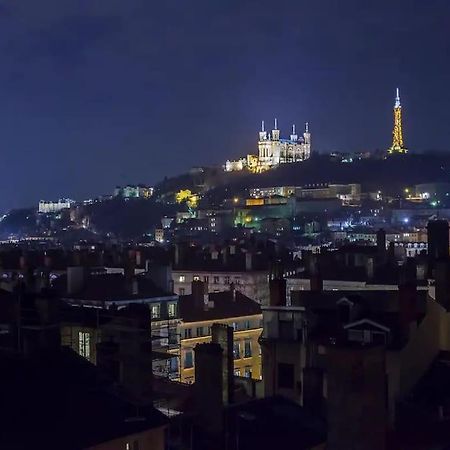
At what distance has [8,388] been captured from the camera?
15992 mm

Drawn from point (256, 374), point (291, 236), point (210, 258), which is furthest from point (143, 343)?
point (291, 236)

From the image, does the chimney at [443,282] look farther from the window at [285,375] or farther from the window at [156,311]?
the window at [156,311]

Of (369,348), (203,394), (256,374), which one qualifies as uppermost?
(369,348)

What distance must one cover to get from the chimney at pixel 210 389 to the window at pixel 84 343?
1118cm

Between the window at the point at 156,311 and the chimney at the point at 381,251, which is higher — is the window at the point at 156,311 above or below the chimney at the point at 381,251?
below

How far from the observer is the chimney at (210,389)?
17.3 m

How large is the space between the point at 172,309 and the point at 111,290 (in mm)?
3914

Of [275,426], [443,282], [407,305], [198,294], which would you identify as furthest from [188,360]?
[275,426]

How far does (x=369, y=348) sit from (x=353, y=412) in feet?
3.22

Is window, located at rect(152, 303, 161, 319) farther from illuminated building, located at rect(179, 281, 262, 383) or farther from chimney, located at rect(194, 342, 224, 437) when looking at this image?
chimney, located at rect(194, 342, 224, 437)

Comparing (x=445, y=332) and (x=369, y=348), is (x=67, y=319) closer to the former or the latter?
(x=445, y=332)

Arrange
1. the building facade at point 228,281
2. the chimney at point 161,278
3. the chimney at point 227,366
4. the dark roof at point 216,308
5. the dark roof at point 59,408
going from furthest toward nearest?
1. the building facade at point 228,281
2. the chimney at point 161,278
3. the dark roof at point 216,308
4. the chimney at point 227,366
5. the dark roof at point 59,408

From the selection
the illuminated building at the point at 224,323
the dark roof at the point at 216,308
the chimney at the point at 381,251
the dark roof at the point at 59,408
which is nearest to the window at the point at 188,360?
the illuminated building at the point at 224,323

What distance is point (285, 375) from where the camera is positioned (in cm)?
2697
